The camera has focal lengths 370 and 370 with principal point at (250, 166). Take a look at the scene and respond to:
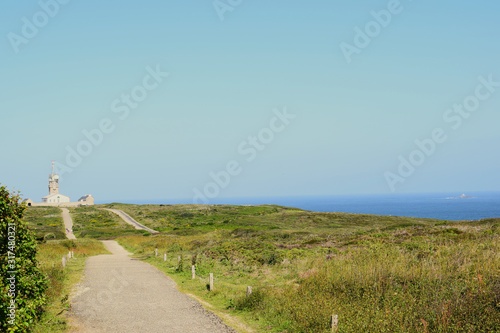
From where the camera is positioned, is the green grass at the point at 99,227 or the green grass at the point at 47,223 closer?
the green grass at the point at 47,223

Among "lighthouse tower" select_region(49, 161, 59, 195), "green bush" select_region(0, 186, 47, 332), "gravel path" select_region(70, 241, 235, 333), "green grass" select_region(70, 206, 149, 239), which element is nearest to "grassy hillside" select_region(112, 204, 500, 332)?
"gravel path" select_region(70, 241, 235, 333)

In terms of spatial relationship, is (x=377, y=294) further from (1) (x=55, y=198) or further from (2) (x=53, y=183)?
(2) (x=53, y=183)

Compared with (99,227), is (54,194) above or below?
above

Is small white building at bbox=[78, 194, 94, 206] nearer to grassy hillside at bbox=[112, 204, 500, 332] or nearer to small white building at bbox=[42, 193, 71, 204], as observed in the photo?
small white building at bbox=[42, 193, 71, 204]

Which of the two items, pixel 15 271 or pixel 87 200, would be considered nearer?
pixel 15 271

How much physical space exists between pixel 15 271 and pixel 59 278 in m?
12.8

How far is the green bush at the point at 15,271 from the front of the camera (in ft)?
33.2

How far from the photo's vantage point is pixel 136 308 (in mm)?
16266

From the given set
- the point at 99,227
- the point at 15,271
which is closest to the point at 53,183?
the point at 99,227

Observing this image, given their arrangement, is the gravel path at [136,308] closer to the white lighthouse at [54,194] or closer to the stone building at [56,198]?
the stone building at [56,198]

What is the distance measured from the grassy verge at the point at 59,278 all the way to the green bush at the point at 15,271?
238cm

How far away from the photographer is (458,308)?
10.8 meters

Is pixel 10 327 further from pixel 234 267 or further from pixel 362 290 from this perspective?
pixel 234 267

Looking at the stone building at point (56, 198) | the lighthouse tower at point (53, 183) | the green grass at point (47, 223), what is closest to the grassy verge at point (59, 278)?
the green grass at point (47, 223)
